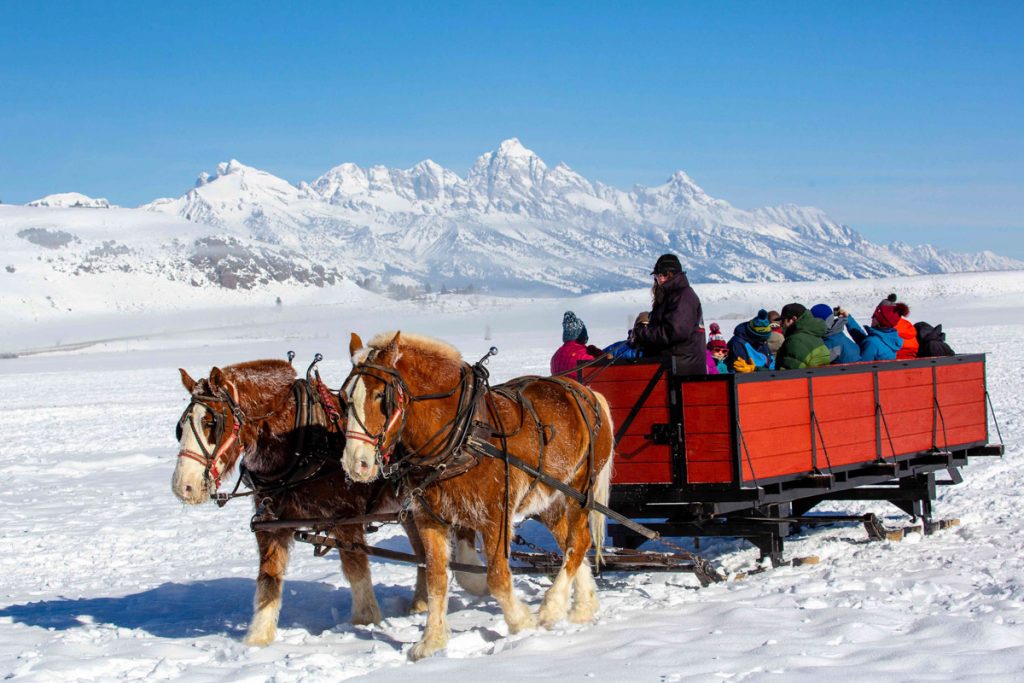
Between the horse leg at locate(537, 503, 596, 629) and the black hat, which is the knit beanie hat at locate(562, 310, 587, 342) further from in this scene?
the horse leg at locate(537, 503, 596, 629)

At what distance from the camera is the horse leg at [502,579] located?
7000mm

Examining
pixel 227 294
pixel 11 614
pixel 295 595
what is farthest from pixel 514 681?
pixel 227 294

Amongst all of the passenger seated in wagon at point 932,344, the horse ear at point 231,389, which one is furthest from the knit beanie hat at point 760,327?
the horse ear at point 231,389

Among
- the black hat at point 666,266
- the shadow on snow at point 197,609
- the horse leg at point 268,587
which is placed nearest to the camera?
the horse leg at point 268,587

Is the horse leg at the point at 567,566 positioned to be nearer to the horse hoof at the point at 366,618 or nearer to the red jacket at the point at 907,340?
the horse hoof at the point at 366,618

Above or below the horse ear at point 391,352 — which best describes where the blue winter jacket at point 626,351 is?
below

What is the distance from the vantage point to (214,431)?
6.93m

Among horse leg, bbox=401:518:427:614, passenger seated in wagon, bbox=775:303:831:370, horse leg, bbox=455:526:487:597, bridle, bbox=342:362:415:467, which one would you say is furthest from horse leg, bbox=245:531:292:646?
passenger seated in wagon, bbox=775:303:831:370

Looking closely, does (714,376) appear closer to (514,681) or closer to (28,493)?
(514,681)

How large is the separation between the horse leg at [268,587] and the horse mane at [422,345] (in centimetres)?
170

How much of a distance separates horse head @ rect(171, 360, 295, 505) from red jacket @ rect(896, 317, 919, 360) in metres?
6.84

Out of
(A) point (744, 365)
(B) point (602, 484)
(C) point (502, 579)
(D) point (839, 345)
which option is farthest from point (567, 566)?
(D) point (839, 345)

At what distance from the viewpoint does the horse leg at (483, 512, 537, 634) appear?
276 inches

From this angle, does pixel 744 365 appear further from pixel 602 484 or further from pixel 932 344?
pixel 932 344
